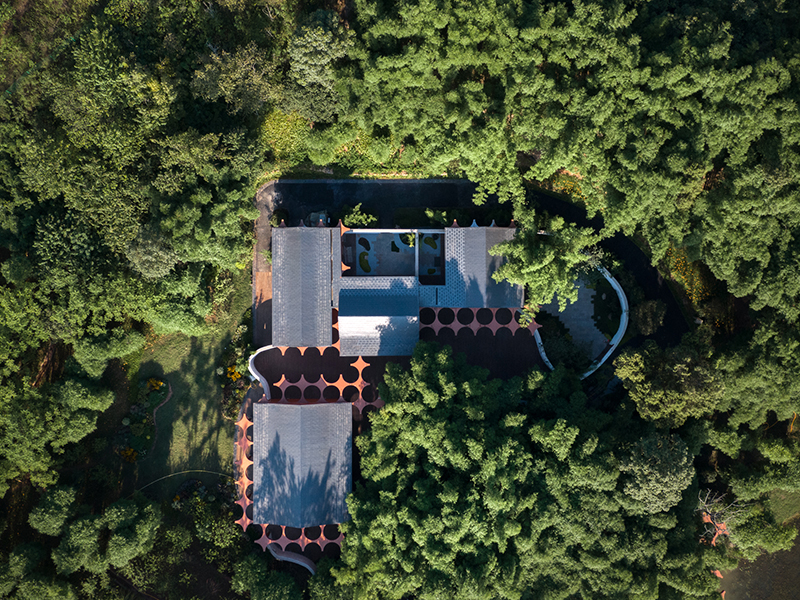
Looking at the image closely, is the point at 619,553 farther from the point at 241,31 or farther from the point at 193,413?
the point at 241,31

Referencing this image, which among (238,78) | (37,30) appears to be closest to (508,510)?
(238,78)

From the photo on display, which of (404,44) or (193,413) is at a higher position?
(404,44)

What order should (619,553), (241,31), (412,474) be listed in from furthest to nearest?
(241,31)
(412,474)
(619,553)

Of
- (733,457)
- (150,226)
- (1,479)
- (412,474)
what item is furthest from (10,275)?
(733,457)

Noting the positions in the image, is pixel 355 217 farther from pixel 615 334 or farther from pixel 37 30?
pixel 37 30

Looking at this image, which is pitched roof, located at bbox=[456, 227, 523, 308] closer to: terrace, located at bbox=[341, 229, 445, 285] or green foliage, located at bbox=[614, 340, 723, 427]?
terrace, located at bbox=[341, 229, 445, 285]

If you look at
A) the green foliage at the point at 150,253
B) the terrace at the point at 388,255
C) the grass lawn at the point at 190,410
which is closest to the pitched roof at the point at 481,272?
the terrace at the point at 388,255
